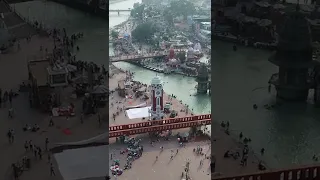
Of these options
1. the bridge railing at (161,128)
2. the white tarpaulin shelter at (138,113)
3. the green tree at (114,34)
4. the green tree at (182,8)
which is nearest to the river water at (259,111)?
the bridge railing at (161,128)

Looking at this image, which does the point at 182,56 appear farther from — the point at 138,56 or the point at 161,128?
the point at 161,128

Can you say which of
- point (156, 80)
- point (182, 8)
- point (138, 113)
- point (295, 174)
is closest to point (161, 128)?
point (138, 113)

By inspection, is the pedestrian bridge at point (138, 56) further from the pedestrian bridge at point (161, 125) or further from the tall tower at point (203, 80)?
the pedestrian bridge at point (161, 125)

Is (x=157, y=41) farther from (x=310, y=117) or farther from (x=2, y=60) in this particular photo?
(x=2, y=60)

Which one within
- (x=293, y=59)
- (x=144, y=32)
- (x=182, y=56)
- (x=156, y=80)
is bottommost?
(x=156, y=80)

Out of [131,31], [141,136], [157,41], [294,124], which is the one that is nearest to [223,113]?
[294,124]

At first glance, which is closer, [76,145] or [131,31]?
[76,145]

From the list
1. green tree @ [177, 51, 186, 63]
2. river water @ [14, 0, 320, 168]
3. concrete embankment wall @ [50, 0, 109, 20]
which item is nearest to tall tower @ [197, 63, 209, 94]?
green tree @ [177, 51, 186, 63]
